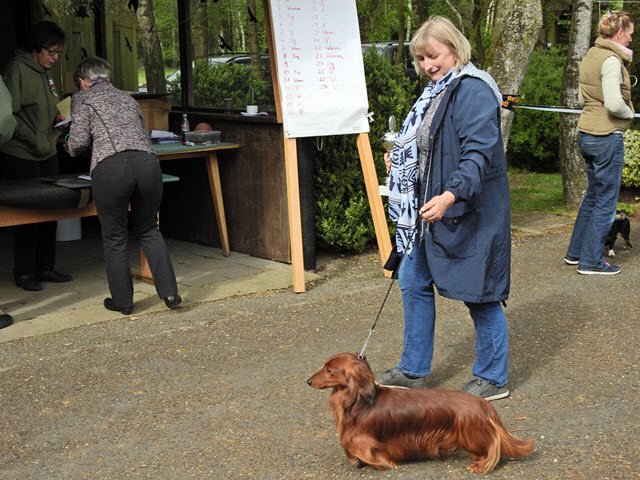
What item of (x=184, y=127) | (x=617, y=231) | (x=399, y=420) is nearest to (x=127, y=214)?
(x=184, y=127)

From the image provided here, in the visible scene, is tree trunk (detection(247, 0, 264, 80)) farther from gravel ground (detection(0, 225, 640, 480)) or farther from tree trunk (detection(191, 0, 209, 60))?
gravel ground (detection(0, 225, 640, 480))

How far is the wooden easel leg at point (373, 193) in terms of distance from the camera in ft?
24.4

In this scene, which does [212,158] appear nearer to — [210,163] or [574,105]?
[210,163]

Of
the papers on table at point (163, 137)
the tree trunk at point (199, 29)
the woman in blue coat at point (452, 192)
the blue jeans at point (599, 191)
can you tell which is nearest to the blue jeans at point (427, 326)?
the woman in blue coat at point (452, 192)

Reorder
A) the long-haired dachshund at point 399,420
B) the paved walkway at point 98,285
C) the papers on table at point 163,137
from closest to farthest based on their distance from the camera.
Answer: the long-haired dachshund at point 399,420
the paved walkway at point 98,285
the papers on table at point 163,137

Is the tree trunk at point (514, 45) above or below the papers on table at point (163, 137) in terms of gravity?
above

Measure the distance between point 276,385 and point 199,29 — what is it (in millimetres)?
4269

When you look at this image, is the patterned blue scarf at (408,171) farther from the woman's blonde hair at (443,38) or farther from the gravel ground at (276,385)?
the gravel ground at (276,385)

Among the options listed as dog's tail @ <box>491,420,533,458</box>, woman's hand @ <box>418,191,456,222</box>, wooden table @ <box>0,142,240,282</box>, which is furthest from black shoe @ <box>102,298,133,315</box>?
dog's tail @ <box>491,420,533,458</box>

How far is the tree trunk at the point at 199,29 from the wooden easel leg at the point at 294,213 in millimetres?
1829

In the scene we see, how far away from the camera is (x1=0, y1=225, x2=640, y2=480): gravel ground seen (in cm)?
423

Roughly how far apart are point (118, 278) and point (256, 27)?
2484 mm

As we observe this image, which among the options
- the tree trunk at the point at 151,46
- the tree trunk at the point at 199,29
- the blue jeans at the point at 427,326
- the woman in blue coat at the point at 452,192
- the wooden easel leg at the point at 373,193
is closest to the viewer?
the woman in blue coat at the point at 452,192

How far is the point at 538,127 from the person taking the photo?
13.3 metres
